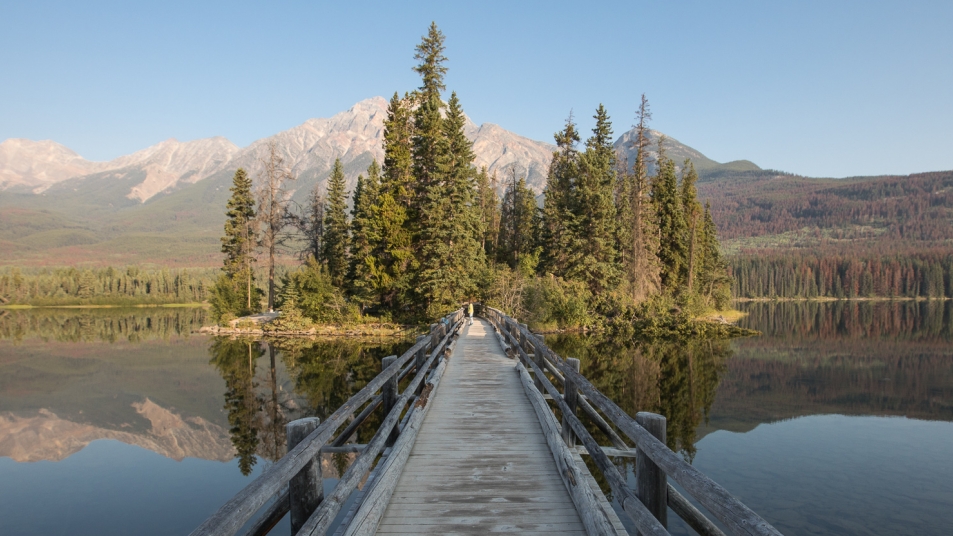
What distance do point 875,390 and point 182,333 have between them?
48.3m

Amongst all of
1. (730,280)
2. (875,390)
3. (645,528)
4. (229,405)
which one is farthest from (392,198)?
(730,280)

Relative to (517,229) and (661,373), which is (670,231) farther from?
(661,373)

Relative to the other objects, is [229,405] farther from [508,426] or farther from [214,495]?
[508,426]

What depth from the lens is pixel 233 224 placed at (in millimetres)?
45156

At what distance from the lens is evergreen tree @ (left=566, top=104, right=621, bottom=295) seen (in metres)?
38.6

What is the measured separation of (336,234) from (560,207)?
2021 centimetres

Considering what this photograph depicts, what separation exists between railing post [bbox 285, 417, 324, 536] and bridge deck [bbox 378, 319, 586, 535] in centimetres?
66

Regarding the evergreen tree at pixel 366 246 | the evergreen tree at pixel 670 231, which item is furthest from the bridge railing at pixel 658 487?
the evergreen tree at pixel 670 231

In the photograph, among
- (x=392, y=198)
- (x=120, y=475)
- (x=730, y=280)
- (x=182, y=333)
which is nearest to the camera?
(x=120, y=475)

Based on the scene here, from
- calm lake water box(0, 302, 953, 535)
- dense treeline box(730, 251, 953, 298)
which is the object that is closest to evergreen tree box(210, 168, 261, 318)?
calm lake water box(0, 302, 953, 535)

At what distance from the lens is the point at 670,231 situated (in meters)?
46.1

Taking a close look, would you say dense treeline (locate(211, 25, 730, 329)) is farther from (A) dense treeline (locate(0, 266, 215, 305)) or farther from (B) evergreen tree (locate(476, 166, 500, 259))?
(A) dense treeline (locate(0, 266, 215, 305))

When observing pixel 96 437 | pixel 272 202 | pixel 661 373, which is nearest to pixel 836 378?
pixel 661 373

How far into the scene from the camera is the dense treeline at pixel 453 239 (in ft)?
114
